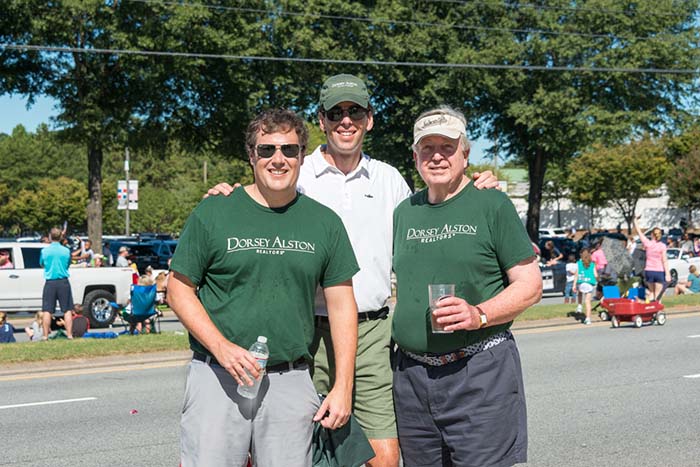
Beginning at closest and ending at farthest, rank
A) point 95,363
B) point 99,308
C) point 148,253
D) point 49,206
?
point 95,363
point 99,308
point 148,253
point 49,206

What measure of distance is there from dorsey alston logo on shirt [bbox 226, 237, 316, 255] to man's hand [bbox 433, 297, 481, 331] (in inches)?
23.4

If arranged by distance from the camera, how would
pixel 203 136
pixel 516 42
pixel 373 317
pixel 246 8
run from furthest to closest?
pixel 516 42 → pixel 203 136 → pixel 246 8 → pixel 373 317

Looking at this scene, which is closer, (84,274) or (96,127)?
(84,274)

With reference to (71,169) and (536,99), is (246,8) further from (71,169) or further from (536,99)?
(71,169)

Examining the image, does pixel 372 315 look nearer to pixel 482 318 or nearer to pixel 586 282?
pixel 482 318

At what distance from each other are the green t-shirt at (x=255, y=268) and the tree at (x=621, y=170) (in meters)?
57.1

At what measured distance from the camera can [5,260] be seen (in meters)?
18.6

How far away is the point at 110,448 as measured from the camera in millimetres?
7043

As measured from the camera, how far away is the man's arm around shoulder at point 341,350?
3484 millimetres

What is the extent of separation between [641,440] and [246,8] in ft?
77.8

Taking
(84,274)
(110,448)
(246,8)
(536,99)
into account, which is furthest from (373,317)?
(536,99)

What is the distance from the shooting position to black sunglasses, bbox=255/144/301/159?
11.5 ft

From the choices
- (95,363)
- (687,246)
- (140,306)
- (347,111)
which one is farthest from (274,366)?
(687,246)

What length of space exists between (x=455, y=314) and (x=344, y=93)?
4.24 feet
